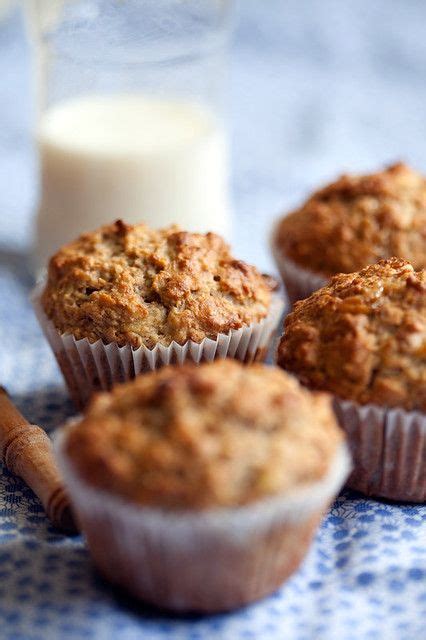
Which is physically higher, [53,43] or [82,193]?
[53,43]

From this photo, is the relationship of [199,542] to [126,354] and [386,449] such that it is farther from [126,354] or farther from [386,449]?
[126,354]

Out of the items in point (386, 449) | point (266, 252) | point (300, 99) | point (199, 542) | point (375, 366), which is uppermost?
point (375, 366)

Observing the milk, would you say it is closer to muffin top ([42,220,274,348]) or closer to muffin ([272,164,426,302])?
muffin ([272,164,426,302])

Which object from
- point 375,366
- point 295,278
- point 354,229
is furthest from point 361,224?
point 375,366

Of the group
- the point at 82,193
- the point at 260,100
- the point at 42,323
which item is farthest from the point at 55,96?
the point at 260,100

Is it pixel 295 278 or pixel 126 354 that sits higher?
pixel 126 354

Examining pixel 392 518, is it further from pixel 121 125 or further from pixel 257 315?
pixel 121 125

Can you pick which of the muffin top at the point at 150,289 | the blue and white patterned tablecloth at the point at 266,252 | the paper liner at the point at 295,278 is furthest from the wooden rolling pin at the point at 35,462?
the paper liner at the point at 295,278
